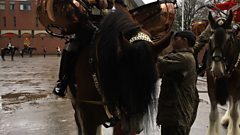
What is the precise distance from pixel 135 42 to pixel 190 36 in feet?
4.21

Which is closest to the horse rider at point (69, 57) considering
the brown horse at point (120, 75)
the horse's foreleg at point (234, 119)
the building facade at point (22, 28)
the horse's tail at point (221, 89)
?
the brown horse at point (120, 75)

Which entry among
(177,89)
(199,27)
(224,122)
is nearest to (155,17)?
(177,89)

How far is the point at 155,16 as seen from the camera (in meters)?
5.44

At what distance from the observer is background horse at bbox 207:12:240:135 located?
6.50 meters

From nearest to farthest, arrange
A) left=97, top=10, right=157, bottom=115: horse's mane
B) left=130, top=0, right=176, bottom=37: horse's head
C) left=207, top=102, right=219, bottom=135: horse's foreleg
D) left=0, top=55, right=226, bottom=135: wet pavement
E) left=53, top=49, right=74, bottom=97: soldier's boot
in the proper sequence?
left=97, top=10, right=157, bottom=115: horse's mane → left=53, top=49, right=74, bottom=97: soldier's boot → left=130, top=0, right=176, bottom=37: horse's head → left=207, top=102, right=219, bottom=135: horse's foreleg → left=0, top=55, right=226, bottom=135: wet pavement

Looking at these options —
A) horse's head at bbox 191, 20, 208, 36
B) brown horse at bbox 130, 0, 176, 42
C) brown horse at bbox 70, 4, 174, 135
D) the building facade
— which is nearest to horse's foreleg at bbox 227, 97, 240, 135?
horse's head at bbox 191, 20, 208, 36

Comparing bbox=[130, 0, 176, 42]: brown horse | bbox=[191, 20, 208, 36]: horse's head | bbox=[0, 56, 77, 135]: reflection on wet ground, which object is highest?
bbox=[130, 0, 176, 42]: brown horse

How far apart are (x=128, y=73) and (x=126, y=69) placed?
41mm

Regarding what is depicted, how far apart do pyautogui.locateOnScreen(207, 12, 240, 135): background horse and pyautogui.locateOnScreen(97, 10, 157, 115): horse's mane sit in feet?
9.63

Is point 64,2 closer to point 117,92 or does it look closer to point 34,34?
point 117,92

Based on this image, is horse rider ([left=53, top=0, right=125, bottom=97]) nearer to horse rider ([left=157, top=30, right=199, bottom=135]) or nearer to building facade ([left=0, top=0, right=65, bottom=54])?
horse rider ([left=157, top=30, right=199, bottom=135])

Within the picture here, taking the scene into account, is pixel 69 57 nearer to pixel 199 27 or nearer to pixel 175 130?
pixel 175 130

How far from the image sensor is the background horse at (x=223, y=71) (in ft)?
21.3

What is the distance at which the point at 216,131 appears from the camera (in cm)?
709
